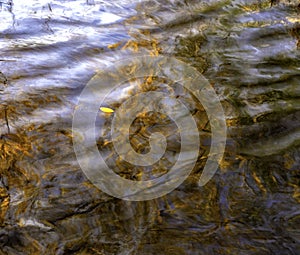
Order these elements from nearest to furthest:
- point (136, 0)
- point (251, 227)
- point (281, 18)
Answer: point (251, 227) → point (281, 18) → point (136, 0)

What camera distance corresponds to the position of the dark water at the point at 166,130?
2969 mm

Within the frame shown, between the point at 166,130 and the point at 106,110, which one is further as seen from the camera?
the point at 106,110

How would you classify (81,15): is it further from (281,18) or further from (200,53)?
(281,18)

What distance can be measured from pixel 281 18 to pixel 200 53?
204cm

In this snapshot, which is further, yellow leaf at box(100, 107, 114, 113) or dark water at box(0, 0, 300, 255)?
yellow leaf at box(100, 107, 114, 113)

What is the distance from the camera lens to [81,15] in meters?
6.25

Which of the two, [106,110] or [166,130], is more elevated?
[106,110]

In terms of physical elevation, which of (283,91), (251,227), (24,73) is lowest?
(251,227)

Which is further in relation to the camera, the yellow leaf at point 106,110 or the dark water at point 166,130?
the yellow leaf at point 106,110

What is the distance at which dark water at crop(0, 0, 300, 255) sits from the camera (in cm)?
297

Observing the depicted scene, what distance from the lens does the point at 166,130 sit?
3977 millimetres

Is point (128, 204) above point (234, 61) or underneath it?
underneath

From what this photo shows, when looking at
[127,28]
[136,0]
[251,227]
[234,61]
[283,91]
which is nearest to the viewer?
[251,227]

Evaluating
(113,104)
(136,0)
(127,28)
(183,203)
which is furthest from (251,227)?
(136,0)
